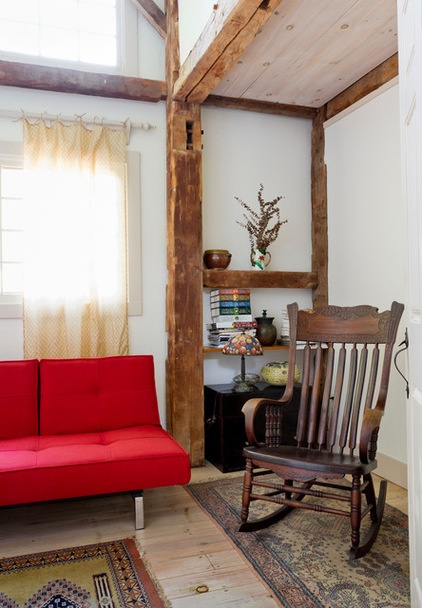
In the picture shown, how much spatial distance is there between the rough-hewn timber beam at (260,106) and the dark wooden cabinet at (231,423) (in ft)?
7.02

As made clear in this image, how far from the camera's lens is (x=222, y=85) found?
3818 mm

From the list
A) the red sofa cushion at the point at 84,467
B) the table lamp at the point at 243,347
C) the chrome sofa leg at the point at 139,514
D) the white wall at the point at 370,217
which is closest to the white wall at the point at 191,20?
the white wall at the point at 370,217

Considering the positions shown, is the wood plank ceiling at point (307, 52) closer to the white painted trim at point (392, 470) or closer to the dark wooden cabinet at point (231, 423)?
the dark wooden cabinet at point (231, 423)

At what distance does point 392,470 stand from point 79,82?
10.8ft

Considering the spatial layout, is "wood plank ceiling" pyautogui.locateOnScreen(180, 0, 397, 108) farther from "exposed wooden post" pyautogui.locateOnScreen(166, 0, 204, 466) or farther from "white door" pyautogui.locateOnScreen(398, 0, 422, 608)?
"white door" pyautogui.locateOnScreen(398, 0, 422, 608)

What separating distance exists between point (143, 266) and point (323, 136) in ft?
5.79

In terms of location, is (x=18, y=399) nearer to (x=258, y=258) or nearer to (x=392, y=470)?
(x=258, y=258)

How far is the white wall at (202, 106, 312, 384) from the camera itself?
4074mm

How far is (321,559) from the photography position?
233 cm

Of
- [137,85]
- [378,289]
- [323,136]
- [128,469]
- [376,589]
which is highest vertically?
[137,85]

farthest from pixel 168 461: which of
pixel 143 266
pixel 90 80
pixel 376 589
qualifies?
pixel 90 80

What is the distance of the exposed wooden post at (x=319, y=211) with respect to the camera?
13.7 ft

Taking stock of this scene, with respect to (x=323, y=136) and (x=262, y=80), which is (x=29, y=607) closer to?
(x=262, y=80)

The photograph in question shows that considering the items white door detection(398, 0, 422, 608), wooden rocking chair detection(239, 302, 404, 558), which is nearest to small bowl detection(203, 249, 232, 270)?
wooden rocking chair detection(239, 302, 404, 558)
